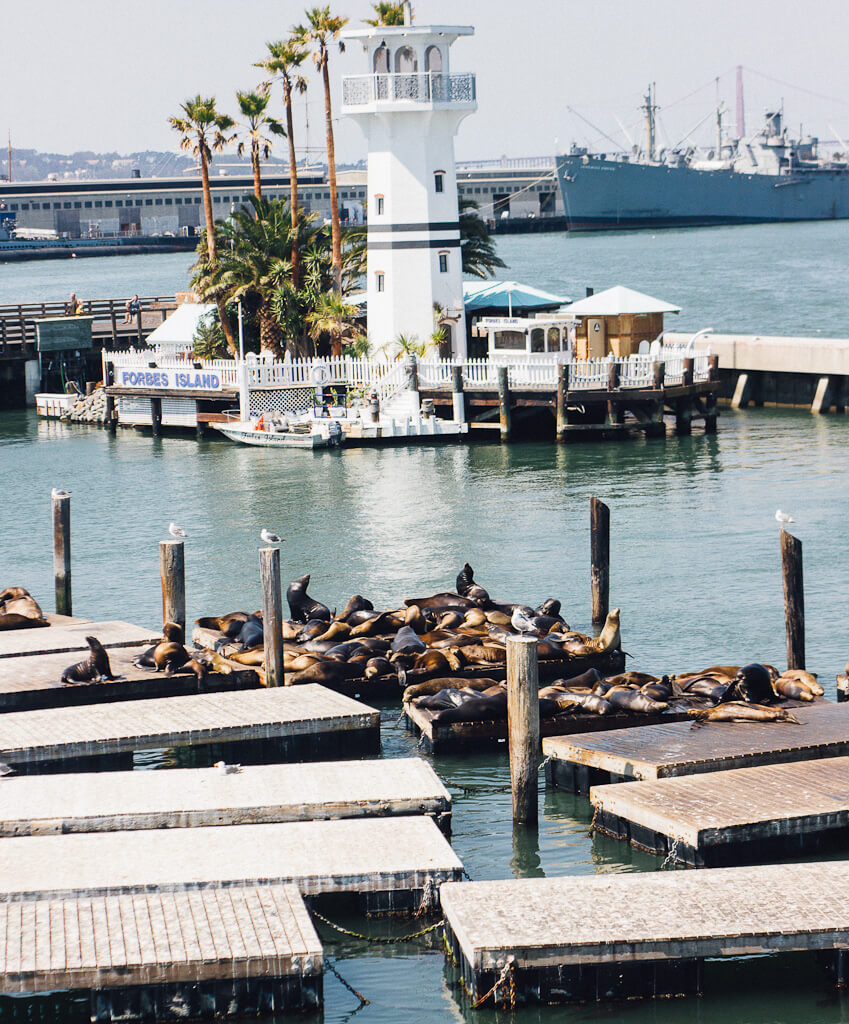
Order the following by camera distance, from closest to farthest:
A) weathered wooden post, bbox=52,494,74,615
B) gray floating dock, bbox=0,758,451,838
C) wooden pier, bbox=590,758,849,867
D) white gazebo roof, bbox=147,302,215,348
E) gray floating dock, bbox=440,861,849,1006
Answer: gray floating dock, bbox=440,861,849,1006, wooden pier, bbox=590,758,849,867, gray floating dock, bbox=0,758,451,838, weathered wooden post, bbox=52,494,74,615, white gazebo roof, bbox=147,302,215,348

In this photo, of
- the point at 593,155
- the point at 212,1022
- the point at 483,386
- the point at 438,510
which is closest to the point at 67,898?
the point at 212,1022

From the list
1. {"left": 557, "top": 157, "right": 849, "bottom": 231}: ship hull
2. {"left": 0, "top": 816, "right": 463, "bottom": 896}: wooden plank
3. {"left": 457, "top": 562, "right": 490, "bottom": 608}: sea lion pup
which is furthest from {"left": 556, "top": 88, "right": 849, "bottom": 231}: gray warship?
{"left": 0, "top": 816, "right": 463, "bottom": 896}: wooden plank

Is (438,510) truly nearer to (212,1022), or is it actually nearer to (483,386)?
(483,386)

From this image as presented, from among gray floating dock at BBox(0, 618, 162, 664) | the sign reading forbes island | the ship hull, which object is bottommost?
gray floating dock at BBox(0, 618, 162, 664)

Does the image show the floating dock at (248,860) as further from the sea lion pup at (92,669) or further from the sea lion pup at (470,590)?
the sea lion pup at (470,590)

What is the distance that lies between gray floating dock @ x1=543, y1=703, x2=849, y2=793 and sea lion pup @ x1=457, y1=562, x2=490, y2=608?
5.53m

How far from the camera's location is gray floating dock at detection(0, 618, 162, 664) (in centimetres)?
1886

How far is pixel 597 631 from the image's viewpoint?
21.6m

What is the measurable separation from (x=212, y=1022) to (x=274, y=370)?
32572 mm

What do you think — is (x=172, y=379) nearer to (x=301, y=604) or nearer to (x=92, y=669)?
(x=301, y=604)

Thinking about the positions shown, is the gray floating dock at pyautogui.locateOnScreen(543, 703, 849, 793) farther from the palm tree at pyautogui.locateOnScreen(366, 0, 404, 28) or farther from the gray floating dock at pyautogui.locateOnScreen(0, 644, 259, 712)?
the palm tree at pyautogui.locateOnScreen(366, 0, 404, 28)

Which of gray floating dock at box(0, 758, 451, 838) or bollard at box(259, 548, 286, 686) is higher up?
bollard at box(259, 548, 286, 686)

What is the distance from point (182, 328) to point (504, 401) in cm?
1222

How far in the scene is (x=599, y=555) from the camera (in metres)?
21.1
